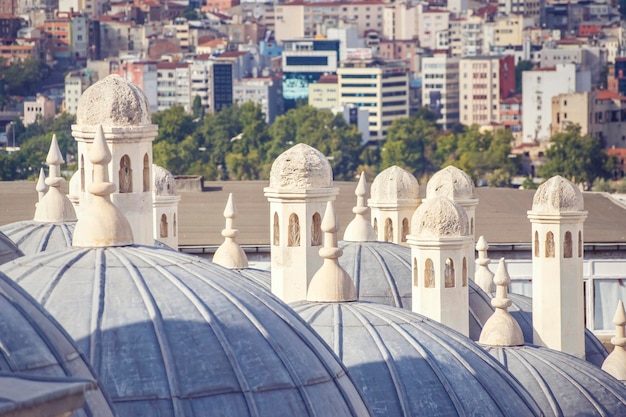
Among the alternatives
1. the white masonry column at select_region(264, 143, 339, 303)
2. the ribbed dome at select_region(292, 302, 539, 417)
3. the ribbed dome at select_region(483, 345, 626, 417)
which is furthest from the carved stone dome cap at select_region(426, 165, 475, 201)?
the ribbed dome at select_region(292, 302, 539, 417)

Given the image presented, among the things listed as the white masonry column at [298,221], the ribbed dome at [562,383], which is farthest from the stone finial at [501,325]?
the white masonry column at [298,221]

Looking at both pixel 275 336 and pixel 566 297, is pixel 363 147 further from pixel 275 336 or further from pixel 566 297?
pixel 275 336

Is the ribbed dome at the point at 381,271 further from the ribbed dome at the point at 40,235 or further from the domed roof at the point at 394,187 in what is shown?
the ribbed dome at the point at 40,235

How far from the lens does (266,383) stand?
19328 mm

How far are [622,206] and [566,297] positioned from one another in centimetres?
3672

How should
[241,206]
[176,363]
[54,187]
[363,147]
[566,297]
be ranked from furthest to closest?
[363,147] → [241,206] → [566,297] → [54,187] → [176,363]

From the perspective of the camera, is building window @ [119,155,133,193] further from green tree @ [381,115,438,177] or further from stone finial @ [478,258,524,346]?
green tree @ [381,115,438,177]

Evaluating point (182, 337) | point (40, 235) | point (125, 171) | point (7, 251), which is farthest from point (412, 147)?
point (182, 337)

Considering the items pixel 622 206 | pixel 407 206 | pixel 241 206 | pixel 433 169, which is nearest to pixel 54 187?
pixel 407 206

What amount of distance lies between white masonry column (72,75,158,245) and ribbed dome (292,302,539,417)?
184 cm

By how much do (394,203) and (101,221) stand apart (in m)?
17.0

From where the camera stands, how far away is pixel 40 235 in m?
33.7

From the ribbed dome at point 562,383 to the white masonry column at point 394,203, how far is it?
517 centimetres

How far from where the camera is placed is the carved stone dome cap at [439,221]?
31.2 metres
